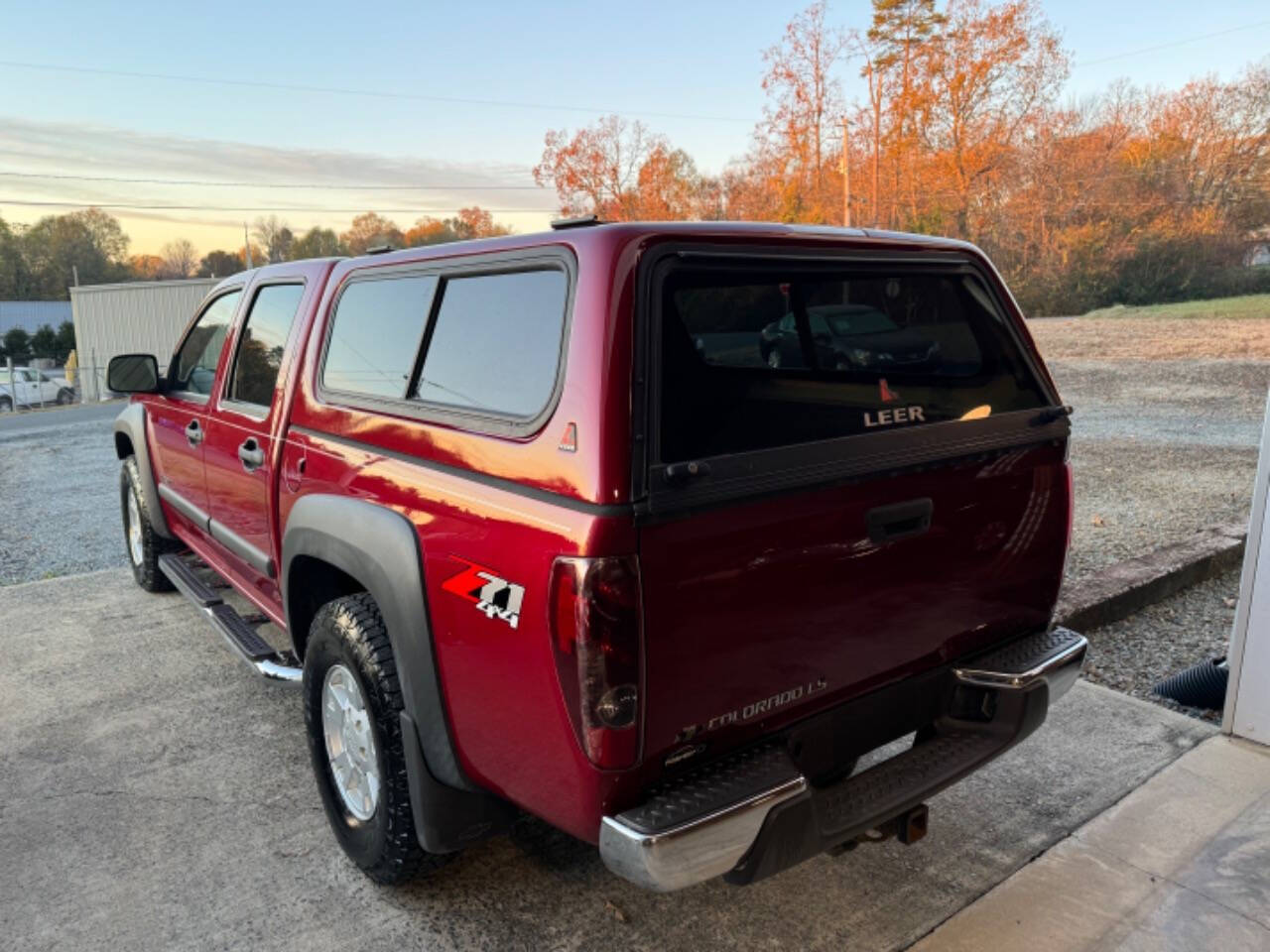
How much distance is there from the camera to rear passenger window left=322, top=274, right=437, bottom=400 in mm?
2791

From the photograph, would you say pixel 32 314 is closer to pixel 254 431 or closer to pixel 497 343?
pixel 254 431

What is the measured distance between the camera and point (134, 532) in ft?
18.7

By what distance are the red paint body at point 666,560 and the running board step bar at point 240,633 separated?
3.17ft

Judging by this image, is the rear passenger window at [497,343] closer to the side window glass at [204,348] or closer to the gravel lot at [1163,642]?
the side window glass at [204,348]

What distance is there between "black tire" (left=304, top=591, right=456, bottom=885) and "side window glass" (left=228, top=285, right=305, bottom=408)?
43.5 inches

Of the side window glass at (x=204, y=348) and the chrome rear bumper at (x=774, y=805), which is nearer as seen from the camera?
the chrome rear bumper at (x=774, y=805)

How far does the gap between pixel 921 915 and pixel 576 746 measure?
1.36 metres

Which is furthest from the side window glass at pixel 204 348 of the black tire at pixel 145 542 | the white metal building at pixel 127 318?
the white metal building at pixel 127 318

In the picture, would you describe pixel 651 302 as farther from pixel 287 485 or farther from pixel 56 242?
pixel 56 242

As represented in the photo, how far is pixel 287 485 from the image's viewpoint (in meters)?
3.22

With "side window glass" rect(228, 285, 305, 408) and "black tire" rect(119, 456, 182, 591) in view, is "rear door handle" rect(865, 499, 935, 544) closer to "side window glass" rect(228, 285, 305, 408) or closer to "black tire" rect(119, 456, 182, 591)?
"side window glass" rect(228, 285, 305, 408)

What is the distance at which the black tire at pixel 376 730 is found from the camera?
257 cm

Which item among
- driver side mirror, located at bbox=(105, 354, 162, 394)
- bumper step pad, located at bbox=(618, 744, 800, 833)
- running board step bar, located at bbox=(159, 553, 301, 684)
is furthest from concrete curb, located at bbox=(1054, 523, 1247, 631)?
driver side mirror, located at bbox=(105, 354, 162, 394)

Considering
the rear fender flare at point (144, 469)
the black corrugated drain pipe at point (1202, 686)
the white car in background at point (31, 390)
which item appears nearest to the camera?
the black corrugated drain pipe at point (1202, 686)
